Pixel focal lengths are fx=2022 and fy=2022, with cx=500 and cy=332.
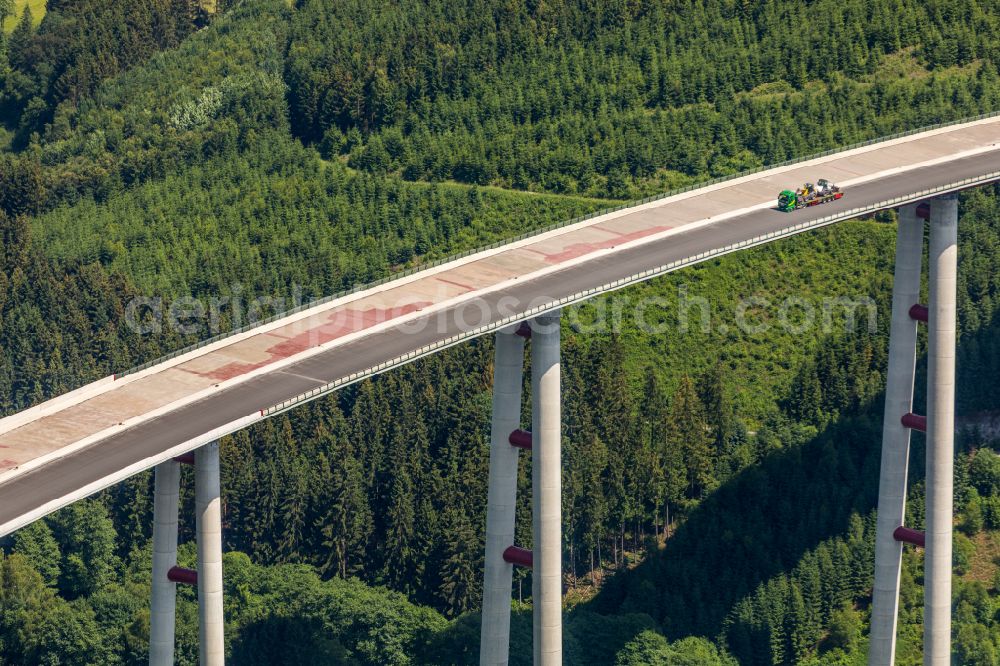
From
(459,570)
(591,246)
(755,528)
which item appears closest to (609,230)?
(591,246)

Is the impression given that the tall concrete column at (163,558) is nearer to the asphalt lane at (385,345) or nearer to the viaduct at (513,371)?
the viaduct at (513,371)

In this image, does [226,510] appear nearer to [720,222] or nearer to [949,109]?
[720,222]

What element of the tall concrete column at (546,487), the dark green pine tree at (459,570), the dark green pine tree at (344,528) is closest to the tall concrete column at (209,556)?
the tall concrete column at (546,487)

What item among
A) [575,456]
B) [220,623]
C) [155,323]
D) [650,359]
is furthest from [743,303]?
[220,623]

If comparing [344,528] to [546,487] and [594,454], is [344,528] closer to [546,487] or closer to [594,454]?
[594,454]

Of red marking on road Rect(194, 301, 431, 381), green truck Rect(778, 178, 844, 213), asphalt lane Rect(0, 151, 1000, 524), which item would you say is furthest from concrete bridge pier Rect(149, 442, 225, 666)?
green truck Rect(778, 178, 844, 213)

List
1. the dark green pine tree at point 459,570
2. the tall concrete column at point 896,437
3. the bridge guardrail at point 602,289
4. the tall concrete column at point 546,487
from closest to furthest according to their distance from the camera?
the bridge guardrail at point 602,289
the tall concrete column at point 546,487
the tall concrete column at point 896,437
the dark green pine tree at point 459,570
